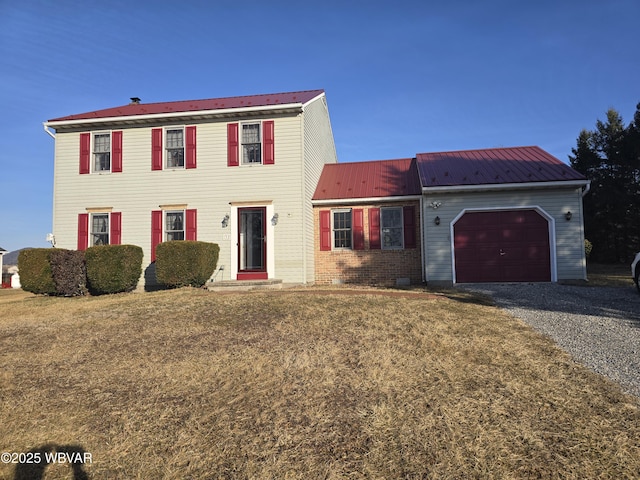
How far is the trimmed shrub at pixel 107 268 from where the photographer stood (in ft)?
35.5

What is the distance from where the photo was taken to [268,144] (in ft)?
42.4

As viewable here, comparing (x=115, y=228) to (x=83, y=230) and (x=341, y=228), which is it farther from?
(x=341, y=228)

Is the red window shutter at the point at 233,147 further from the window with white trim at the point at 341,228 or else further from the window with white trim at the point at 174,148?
the window with white trim at the point at 341,228

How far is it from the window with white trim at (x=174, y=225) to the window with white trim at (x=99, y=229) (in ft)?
7.28

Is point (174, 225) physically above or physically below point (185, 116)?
below

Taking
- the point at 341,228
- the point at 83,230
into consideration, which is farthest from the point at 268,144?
the point at 83,230

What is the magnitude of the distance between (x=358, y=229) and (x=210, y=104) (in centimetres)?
716

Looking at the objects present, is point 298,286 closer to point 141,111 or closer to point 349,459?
point 141,111

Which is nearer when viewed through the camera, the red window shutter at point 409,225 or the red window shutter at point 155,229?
the red window shutter at point 155,229

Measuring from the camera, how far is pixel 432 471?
8.59 feet

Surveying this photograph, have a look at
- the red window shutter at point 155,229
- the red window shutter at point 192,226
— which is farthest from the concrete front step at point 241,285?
the red window shutter at point 155,229

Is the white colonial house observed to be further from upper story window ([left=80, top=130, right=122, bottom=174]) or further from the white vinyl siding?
the white vinyl siding

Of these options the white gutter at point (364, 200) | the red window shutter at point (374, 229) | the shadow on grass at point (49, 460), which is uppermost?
the white gutter at point (364, 200)

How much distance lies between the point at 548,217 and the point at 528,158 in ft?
9.89
